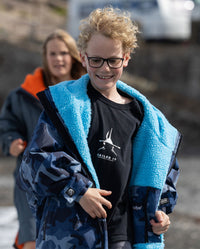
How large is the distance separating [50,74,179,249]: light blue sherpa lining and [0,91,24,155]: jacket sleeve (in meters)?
1.16

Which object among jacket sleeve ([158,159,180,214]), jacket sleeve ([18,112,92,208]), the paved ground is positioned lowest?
the paved ground

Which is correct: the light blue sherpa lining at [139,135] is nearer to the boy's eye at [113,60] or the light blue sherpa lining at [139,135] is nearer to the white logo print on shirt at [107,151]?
the white logo print on shirt at [107,151]

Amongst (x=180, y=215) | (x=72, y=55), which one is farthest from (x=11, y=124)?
(x=180, y=215)

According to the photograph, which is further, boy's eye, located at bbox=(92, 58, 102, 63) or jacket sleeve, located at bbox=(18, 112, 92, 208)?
boy's eye, located at bbox=(92, 58, 102, 63)

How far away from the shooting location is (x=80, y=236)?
190 centimetres

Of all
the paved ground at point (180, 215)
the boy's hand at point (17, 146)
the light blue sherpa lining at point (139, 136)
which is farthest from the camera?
the paved ground at point (180, 215)

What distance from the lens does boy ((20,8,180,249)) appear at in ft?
6.21

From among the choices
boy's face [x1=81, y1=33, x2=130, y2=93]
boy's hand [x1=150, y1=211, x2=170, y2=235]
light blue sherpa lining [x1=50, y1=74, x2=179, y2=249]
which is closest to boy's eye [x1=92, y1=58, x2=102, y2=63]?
boy's face [x1=81, y1=33, x2=130, y2=93]

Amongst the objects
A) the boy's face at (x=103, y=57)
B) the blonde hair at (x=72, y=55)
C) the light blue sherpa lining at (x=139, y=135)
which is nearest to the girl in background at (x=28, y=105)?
the blonde hair at (x=72, y=55)

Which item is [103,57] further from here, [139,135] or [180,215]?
[180,215]

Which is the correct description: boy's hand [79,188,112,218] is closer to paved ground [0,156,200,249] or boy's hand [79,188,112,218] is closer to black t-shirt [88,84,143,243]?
black t-shirt [88,84,143,243]

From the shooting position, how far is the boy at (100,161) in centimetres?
189

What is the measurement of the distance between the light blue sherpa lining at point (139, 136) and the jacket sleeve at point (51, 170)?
0.28 ft

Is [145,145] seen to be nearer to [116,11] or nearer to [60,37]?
[116,11]
